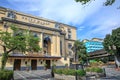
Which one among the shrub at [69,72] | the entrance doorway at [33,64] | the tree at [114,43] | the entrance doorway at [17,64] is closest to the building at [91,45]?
the tree at [114,43]

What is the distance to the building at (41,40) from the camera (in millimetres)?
33750

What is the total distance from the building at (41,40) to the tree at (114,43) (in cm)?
1349

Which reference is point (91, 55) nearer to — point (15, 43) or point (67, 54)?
point (67, 54)

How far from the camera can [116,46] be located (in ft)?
104

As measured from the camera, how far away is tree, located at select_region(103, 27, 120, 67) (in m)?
31.4

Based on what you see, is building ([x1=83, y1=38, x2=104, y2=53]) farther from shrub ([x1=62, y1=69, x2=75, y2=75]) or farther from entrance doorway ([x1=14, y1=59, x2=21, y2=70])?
shrub ([x1=62, y1=69, x2=75, y2=75])

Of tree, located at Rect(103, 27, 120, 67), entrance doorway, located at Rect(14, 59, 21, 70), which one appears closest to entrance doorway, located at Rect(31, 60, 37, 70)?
entrance doorway, located at Rect(14, 59, 21, 70)

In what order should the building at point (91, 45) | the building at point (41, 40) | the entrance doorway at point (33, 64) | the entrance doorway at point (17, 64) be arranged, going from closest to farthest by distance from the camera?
the entrance doorway at point (17, 64) < the building at point (41, 40) < the entrance doorway at point (33, 64) < the building at point (91, 45)

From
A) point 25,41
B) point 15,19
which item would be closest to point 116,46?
point 25,41

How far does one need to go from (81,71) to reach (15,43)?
10925mm

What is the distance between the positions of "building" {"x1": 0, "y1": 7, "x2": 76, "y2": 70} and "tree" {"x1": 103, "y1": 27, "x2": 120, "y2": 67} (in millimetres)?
13493

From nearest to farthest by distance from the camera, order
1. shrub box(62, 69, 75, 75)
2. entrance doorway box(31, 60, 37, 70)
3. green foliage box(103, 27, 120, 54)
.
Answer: shrub box(62, 69, 75, 75) < green foliage box(103, 27, 120, 54) < entrance doorway box(31, 60, 37, 70)

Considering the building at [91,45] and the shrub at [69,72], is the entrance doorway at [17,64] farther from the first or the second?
the building at [91,45]

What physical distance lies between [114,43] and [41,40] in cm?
A: 1855
